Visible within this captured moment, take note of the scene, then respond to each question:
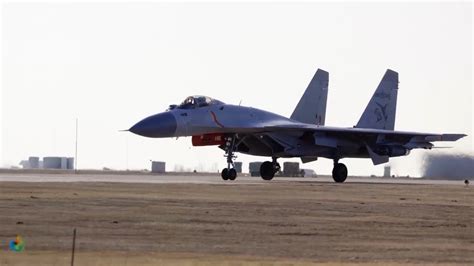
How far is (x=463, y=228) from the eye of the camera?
81.5 ft

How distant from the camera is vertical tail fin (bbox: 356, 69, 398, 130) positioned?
61781 mm

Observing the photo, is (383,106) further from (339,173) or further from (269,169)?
(269,169)

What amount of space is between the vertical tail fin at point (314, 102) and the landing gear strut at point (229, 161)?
29.6 feet

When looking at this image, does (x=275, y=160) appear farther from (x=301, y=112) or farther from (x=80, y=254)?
(x=80, y=254)

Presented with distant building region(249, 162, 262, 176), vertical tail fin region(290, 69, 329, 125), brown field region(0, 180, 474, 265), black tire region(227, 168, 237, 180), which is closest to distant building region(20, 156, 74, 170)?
distant building region(249, 162, 262, 176)

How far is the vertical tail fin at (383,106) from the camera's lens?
61.8m

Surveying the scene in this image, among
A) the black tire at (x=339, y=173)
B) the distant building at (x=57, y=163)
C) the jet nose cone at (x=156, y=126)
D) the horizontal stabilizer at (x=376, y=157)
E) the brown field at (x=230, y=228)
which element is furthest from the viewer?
the distant building at (x=57, y=163)

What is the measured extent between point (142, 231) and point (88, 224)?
1667 mm

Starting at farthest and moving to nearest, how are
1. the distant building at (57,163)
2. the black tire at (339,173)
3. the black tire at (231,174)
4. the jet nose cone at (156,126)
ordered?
1. the distant building at (57,163)
2. the black tire at (339,173)
3. the black tire at (231,174)
4. the jet nose cone at (156,126)

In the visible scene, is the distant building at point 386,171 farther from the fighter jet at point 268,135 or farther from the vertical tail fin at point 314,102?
the fighter jet at point 268,135

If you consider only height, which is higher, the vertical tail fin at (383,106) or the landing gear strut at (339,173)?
the vertical tail fin at (383,106)

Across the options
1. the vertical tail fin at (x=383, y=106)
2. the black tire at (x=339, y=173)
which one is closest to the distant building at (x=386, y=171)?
the vertical tail fin at (x=383, y=106)

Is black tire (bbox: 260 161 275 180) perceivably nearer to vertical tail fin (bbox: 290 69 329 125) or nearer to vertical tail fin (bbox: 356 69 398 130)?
vertical tail fin (bbox: 290 69 329 125)

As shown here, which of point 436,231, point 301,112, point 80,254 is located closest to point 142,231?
point 80,254
